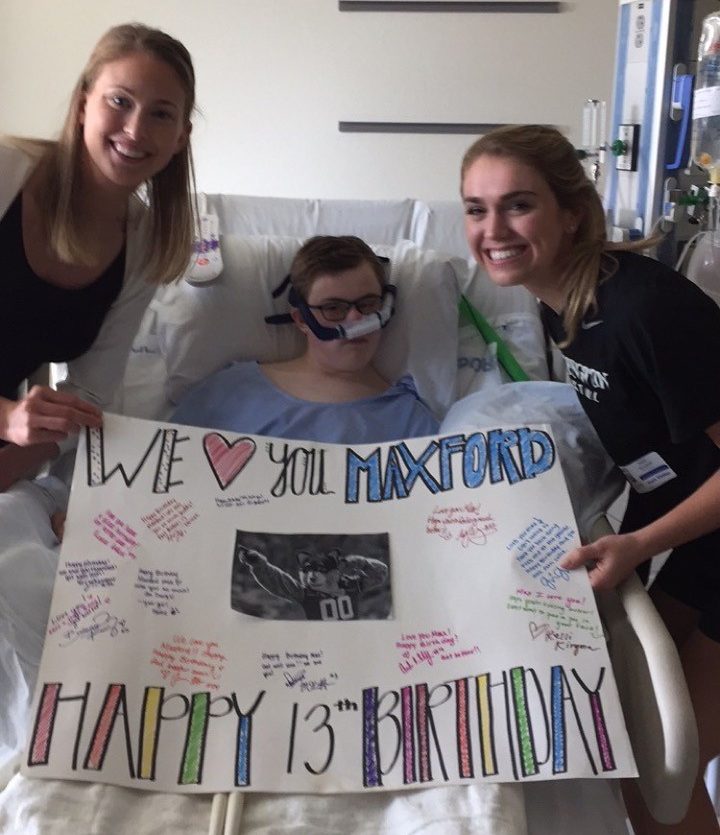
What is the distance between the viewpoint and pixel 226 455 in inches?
49.4

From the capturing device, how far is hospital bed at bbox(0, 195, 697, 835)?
940 mm

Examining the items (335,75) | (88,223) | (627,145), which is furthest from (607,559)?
(335,75)

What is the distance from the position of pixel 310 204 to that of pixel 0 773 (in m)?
1.57

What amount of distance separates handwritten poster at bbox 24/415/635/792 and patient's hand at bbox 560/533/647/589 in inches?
0.7

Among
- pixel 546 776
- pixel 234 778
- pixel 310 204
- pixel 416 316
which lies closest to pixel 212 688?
pixel 234 778

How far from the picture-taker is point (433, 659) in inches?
41.6

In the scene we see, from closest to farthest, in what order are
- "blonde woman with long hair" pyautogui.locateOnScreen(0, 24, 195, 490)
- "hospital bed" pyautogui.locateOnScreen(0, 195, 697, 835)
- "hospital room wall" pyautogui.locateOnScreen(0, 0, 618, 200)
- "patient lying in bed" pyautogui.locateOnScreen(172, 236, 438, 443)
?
"hospital bed" pyautogui.locateOnScreen(0, 195, 697, 835) → "blonde woman with long hair" pyautogui.locateOnScreen(0, 24, 195, 490) → "patient lying in bed" pyautogui.locateOnScreen(172, 236, 438, 443) → "hospital room wall" pyautogui.locateOnScreen(0, 0, 618, 200)

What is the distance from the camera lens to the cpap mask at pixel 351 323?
173 centimetres

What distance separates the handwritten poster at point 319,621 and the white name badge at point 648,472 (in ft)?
0.44
